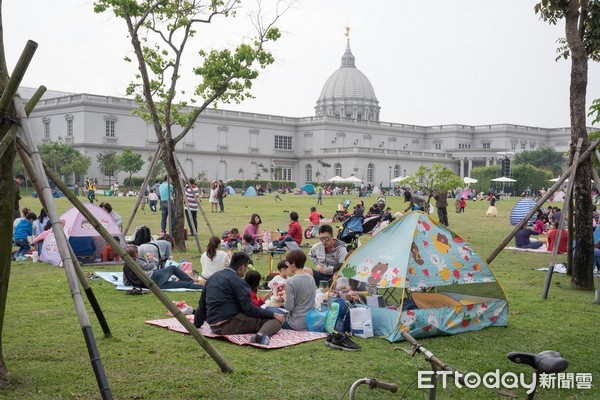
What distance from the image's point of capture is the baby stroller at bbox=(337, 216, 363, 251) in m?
15.5

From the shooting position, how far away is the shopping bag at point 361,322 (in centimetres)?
822

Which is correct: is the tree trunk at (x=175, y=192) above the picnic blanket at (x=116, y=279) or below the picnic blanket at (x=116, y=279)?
above

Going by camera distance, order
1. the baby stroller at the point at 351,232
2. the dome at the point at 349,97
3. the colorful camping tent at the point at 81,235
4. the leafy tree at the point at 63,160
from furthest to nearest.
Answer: the dome at the point at 349,97 → the leafy tree at the point at 63,160 → the baby stroller at the point at 351,232 → the colorful camping tent at the point at 81,235

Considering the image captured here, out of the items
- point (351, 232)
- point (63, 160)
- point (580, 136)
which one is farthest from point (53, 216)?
point (63, 160)

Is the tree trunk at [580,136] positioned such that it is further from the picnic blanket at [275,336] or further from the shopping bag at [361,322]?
the picnic blanket at [275,336]

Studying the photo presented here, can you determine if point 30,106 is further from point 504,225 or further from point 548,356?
point 504,225

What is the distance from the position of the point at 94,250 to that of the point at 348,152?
6724cm

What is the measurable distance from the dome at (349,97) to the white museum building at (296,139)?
0.51 feet

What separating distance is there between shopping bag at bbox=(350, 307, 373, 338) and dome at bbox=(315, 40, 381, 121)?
324ft

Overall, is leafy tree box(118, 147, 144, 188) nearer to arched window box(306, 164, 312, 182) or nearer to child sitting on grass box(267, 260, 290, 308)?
arched window box(306, 164, 312, 182)

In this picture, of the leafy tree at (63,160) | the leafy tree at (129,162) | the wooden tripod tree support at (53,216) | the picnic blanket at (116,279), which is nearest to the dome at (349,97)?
the leafy tree at (129,162)

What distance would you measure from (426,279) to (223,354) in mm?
2787

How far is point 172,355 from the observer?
281 inches

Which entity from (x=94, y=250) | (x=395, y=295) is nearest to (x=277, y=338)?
(x=395, y=295)
